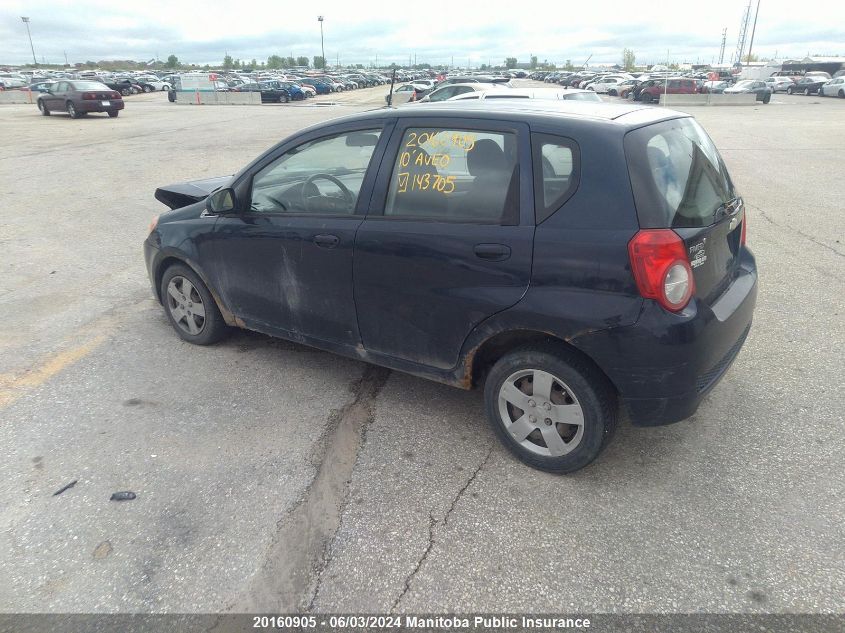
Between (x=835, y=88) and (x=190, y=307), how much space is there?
50.1m

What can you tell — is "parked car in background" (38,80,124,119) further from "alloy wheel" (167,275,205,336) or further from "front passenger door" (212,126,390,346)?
"front passenger door" (212,126,390,346)

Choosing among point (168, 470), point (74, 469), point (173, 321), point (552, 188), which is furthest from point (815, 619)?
point (173, 321)

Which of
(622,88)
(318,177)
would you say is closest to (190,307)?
(318,177)

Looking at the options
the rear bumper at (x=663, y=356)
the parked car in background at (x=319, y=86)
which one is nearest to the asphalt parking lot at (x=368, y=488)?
the rear bumper at (x=663, y=356)

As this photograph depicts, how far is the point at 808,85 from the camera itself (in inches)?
1820

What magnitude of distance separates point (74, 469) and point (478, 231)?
242cm

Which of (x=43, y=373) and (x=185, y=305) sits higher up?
(x=185, y=305)

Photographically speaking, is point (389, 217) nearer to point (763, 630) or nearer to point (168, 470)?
point (168, 470)

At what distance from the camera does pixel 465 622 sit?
7.60ft

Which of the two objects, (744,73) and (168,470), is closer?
(168,470)

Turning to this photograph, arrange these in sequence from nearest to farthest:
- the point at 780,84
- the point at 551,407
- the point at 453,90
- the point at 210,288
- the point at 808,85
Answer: the point at 551,407 < the point at 210,288 < the point at 453,90 < the point at 808,85 < the point at 780,84

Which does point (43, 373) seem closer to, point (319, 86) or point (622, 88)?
point (622, 88)

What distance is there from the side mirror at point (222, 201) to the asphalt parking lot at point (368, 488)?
1085 mm

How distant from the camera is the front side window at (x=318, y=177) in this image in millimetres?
3588
